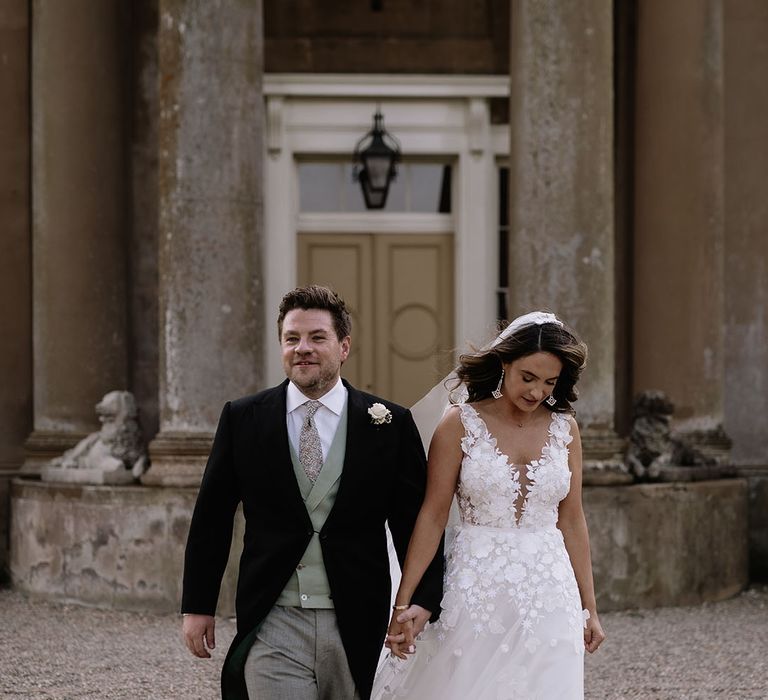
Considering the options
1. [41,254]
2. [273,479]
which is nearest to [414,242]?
[41,254]

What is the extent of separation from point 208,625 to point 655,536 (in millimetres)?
5163

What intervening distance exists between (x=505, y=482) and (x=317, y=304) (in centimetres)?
87

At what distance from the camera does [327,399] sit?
11.7ft

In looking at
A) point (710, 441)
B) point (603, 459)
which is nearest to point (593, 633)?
point (603, 459)

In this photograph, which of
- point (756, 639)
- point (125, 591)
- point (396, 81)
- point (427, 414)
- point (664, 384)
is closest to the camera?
point (427, 414)

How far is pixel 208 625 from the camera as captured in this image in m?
3.55

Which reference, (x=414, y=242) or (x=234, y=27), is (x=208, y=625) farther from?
(x=414, y=242)

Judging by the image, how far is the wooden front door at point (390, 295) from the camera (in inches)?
428

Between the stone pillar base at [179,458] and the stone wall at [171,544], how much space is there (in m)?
0.09

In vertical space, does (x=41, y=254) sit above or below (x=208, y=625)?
above

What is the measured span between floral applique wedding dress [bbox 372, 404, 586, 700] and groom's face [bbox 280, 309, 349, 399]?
2.11 feet

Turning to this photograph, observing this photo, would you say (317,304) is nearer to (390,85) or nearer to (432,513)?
(432,513)

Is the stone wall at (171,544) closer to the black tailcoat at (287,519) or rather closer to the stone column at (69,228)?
the stone column at (69,228)

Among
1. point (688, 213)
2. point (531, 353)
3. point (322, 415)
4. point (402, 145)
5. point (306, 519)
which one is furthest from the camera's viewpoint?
point (402, 145)
